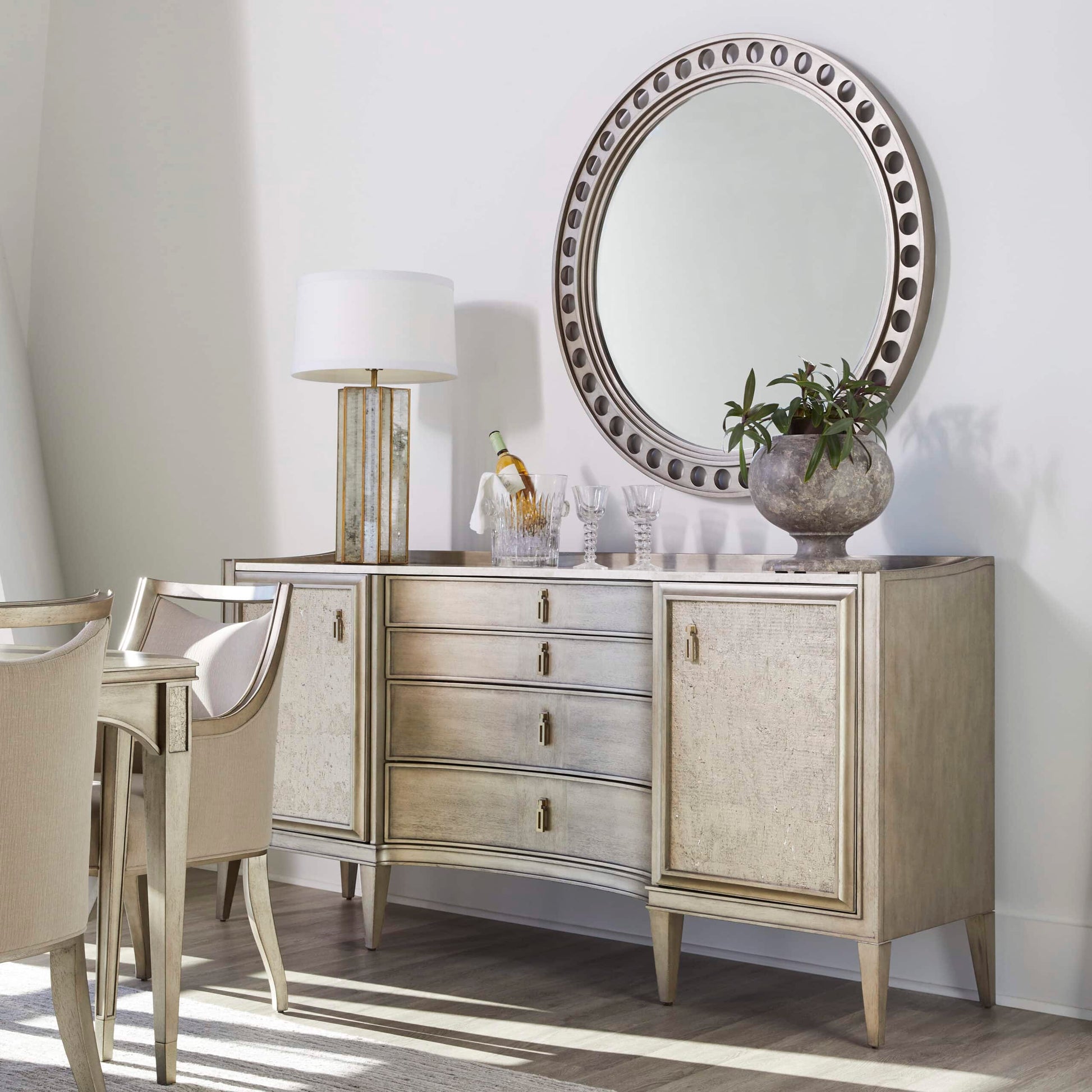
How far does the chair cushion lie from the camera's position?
8.87 ft

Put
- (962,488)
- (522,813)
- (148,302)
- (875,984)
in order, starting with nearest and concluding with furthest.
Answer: (875,984), (962,488), (522,813), (148,302)

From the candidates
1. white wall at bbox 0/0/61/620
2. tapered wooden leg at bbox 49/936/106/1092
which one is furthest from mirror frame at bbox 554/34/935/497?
white wall at bbox 0/0/61/620

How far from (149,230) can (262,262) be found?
536 mm

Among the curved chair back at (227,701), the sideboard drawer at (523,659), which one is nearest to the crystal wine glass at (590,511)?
the sideboard drawer at (523,659)

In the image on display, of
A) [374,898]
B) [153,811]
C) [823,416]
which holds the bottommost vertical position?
[374,898]

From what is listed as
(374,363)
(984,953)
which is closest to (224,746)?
(374,363)

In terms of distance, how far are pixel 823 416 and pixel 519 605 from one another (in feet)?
2.33

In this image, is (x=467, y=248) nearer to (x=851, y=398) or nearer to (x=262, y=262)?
(x=262, y=262)

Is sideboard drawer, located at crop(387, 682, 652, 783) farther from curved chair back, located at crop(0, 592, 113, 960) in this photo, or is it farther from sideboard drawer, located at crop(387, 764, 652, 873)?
curved chair back, located at crop(0, 592, 113, 960)

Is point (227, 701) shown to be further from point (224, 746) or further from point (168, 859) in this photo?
point (168, 859)

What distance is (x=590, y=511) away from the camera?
305 cm

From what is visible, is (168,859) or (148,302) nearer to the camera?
(168,859)

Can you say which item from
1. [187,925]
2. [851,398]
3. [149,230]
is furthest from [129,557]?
[851,398]

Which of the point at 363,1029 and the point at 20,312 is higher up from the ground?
the point at 20,312
